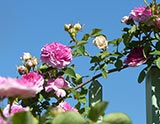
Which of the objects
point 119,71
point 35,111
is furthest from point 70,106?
point 119,71

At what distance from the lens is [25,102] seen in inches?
78.4

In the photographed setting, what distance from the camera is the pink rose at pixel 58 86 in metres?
1.99

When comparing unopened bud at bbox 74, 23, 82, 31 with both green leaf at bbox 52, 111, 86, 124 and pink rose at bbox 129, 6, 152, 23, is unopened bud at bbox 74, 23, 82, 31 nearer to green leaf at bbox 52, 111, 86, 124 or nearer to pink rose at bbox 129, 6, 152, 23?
pink rose at bbox 129, 6, 152, 23

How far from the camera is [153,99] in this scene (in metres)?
1.91

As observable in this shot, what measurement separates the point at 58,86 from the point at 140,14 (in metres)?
0.44

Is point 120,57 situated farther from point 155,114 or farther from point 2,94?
point 2,94

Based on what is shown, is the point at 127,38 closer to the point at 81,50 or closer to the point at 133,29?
the point at 133,29

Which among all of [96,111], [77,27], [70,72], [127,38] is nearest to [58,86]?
[70,72]

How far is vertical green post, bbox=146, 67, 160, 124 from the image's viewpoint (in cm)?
189

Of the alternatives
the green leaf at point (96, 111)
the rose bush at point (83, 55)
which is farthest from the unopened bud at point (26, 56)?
the green leaf at point (96, 111)

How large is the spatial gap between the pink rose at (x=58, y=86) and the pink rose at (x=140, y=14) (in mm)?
389

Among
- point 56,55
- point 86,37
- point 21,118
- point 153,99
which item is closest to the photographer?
point 21,118

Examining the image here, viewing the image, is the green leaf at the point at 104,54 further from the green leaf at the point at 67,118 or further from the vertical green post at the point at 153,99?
the green leaf at the point at 67,118

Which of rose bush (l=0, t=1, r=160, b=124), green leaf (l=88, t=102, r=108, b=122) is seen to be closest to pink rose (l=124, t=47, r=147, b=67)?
rose bush (l=0, t=1, r=160, b=124)
